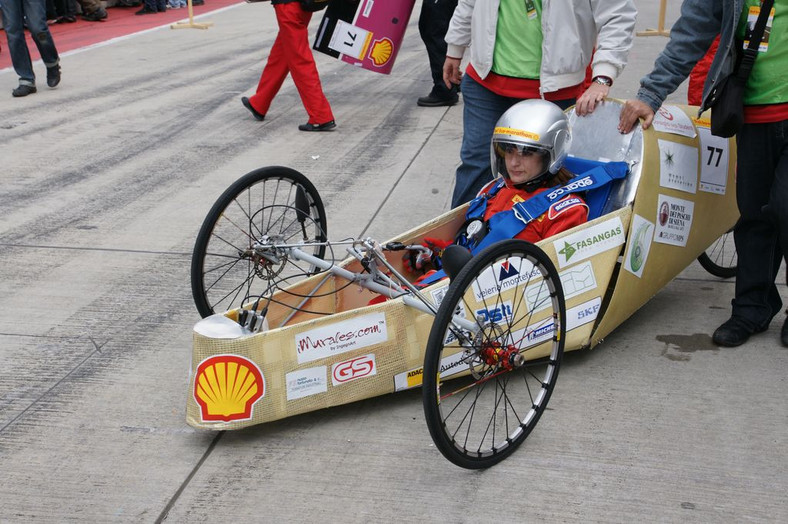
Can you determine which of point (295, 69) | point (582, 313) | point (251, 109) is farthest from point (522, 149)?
point (251, 109)

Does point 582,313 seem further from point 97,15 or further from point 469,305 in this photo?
point 97,15

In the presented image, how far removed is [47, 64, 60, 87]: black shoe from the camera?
384 inches

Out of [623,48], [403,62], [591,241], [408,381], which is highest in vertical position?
[623,48]

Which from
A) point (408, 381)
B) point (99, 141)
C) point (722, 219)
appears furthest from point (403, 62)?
point (408, 381)

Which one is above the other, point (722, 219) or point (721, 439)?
point (722, 219)

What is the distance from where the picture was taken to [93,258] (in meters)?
5.34

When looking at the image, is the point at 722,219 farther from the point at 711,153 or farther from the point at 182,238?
the point at 182,238

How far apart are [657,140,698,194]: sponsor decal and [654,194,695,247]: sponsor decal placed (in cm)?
6

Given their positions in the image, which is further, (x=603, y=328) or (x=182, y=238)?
(x=182, y=238)

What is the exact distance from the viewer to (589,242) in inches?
153

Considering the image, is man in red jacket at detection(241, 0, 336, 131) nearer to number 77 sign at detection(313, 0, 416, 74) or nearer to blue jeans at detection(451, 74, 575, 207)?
number 77 sign at detection(313, 0, 416, 74)

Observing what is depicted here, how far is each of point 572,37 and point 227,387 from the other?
225cm

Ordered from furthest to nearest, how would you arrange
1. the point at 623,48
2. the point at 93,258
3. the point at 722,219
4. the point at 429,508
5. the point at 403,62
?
the point at 403,62 → the point at 93,258 → the point at 722,219 → the point at 623,48 → the point at 429,508

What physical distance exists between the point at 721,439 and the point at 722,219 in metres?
1.43
